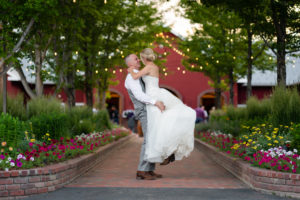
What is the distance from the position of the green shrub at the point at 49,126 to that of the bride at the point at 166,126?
2.63m

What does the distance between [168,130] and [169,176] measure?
4.46 ft

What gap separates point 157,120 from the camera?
6941 mm

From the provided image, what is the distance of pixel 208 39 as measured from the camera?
22.0 metres

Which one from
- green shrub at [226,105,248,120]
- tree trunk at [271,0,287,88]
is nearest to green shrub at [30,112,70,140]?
tree trunk at [271,0,287,88]

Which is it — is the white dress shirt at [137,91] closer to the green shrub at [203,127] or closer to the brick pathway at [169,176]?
the brick pathway at [169,176]

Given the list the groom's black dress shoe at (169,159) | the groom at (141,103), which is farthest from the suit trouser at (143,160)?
the groom's black dress shoe at (169,159)

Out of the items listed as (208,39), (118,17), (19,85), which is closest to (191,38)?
(208,39)

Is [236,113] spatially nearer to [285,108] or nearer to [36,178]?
[285,108]

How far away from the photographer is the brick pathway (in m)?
6.73

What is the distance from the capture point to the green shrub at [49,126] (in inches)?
341

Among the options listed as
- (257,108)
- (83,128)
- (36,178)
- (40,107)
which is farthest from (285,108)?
(83,128)

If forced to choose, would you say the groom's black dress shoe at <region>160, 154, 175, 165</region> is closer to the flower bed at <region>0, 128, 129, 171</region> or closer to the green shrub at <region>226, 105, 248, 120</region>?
the flower bed at <region>0, 128, 129, 171</region>

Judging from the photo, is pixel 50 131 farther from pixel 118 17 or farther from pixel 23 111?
pixel 118 17

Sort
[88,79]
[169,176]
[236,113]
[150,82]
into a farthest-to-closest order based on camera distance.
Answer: [88,79], [236,113], [169,176], [150,82]
